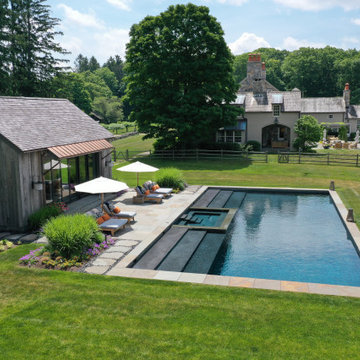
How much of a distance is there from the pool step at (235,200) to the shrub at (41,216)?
32.2 feet

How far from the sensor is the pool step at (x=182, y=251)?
13234 mm

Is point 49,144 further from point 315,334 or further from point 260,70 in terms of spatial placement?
point 260,70

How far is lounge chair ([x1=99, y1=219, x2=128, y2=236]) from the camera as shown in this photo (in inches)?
620

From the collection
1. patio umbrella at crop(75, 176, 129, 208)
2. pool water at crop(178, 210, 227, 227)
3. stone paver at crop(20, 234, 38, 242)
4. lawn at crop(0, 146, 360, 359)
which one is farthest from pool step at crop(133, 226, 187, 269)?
stone paver at crop(20, 234, 38, 242)

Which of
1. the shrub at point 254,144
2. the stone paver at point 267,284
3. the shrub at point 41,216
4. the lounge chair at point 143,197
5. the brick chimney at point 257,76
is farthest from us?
the brick chimney at point 257,76

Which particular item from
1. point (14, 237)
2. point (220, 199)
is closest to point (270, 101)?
point (220, 199)

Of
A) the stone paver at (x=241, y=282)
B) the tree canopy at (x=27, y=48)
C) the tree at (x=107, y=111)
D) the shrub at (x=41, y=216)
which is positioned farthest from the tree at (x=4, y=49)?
the tree at (x=107, y=111)

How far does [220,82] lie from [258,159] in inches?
338

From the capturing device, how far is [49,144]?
1761 centimetres

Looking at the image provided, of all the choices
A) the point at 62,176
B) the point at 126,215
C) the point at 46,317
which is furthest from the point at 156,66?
the point at 46,317

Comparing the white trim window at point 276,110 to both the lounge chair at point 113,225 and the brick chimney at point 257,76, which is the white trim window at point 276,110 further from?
the lounge chair at point 113,225

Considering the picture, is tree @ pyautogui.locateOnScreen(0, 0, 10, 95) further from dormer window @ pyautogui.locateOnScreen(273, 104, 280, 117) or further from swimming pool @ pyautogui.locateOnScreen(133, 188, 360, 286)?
dormer window @ pyautogui.locateOnScreen(273, 104, 280, 117)

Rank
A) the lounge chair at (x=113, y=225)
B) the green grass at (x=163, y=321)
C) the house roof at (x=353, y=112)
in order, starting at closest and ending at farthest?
the green grass at (x=163, y=321)
the lounge chair at (x=113, y=225)
the house roof at (x=353, y=112)

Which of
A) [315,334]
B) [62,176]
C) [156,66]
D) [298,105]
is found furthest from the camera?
[298,105]
